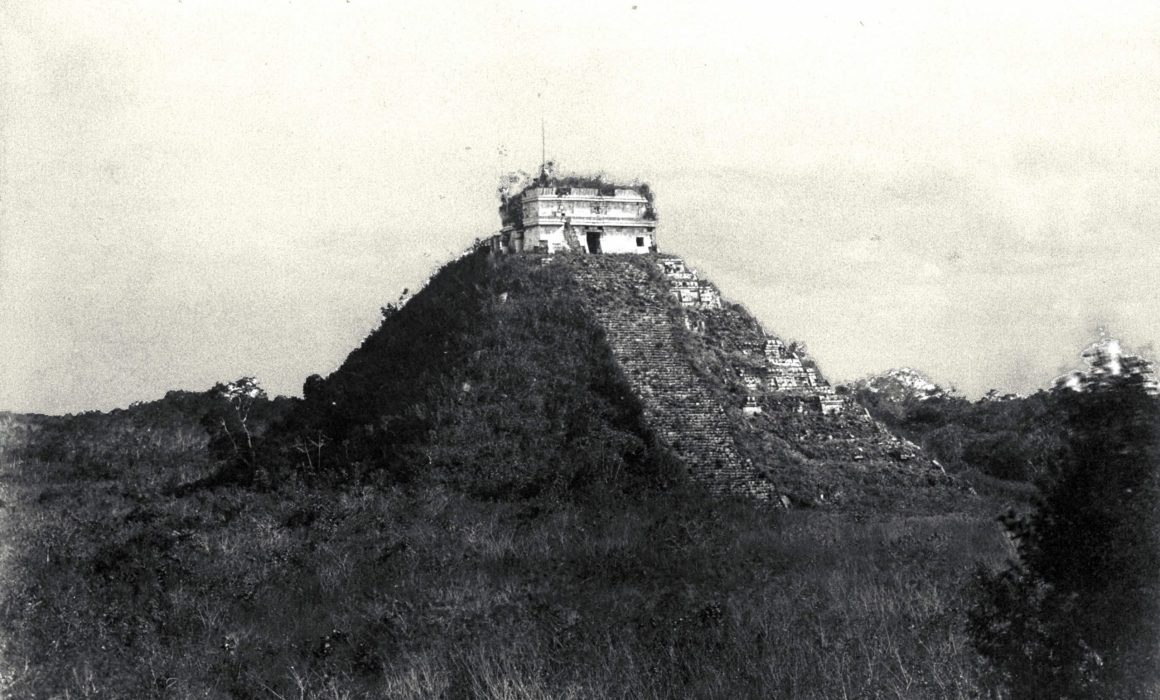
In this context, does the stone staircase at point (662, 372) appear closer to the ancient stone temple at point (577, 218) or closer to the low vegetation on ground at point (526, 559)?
the low vegetation on ground at point (526, 559)

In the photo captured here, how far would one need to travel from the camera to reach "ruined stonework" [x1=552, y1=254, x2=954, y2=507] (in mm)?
23250

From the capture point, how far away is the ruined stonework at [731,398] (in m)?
23.2

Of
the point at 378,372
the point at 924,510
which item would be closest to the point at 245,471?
the point at 378,372

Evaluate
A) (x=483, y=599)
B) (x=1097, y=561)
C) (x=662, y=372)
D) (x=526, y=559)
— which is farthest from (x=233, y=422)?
(x=1097, y=561)

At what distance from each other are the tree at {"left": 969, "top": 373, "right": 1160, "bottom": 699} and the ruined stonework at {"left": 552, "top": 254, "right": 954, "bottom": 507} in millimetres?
15341

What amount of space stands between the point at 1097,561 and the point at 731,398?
63.2 feet

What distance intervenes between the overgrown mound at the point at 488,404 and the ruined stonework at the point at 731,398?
841 millimetres

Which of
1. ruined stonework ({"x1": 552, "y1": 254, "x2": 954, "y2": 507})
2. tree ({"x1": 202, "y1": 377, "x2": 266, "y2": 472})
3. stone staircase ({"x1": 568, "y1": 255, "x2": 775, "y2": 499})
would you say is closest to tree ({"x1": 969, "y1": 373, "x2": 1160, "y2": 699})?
ruined stonework ({"x1": 552, "y1": 254, "x2": 954, "y2": 507})

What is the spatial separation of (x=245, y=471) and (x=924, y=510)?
51.3 ft

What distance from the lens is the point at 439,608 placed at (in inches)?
518

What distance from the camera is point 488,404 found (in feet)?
79.6

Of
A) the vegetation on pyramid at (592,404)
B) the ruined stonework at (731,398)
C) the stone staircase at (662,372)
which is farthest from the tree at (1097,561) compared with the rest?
the stone staircase at (662,372)

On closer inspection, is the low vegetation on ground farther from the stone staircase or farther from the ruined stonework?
the ruined stonework

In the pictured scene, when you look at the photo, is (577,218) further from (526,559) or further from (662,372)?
(526,559)
